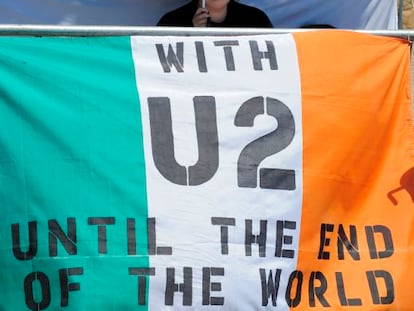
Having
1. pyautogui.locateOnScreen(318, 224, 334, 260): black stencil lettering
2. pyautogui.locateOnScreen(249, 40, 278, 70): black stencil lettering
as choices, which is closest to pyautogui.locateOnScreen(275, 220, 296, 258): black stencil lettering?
pyautogui.locateOnScreen(318, 224, 334, 260): black stencil lettering

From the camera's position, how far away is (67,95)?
487 cm

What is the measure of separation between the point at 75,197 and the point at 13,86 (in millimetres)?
602

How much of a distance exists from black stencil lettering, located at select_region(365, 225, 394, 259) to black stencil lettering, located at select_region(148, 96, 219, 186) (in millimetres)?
846

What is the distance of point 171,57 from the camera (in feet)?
16.5

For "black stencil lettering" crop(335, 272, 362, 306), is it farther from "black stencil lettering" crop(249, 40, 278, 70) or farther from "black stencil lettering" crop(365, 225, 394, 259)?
"black stencil lettering" crop(249, 40, 278, 70)

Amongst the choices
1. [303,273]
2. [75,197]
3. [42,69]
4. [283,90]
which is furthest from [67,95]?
[303,273]

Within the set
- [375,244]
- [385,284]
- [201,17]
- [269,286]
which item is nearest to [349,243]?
[375,244]

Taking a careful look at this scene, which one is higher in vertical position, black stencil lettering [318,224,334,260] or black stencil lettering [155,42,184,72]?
black stencil lettering [155,42,184,72]

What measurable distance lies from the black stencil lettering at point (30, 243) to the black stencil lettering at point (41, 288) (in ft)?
0.30

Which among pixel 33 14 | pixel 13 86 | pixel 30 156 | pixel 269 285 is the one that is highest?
pixel 33 14

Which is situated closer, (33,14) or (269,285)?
(269,285)

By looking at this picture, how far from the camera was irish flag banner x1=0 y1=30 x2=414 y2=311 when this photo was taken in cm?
473

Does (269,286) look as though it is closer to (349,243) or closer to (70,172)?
(349,243)

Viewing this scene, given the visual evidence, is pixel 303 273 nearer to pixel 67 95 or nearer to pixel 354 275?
pixel 354 275
